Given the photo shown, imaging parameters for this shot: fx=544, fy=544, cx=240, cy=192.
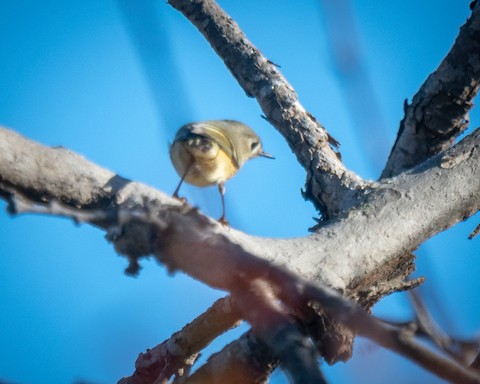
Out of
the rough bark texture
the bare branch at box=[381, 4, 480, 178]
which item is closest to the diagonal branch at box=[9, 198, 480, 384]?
the rough bark texture

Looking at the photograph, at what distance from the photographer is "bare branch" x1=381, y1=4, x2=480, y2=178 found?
2.06 m

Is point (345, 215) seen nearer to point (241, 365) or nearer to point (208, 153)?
point (241, 365)

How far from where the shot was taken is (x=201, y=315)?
1685 millimetres

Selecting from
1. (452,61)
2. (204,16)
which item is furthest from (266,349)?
(204,16)

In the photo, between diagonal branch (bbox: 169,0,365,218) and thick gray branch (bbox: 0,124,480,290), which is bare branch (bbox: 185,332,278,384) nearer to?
thick gray branch (bbox: 0,124,480,290)

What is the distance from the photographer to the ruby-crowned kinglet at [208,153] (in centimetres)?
218

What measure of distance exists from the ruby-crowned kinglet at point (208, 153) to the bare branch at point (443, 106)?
0.69 meters

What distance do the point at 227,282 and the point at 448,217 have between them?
1.06 m

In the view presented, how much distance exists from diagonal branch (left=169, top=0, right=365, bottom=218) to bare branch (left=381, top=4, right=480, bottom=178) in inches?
12.3

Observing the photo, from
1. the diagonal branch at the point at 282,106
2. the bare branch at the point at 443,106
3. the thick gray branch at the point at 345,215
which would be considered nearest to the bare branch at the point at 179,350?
the thick gray branch at the point at 345,215

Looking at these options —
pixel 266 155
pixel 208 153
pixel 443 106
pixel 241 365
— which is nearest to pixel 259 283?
pixel 241 365

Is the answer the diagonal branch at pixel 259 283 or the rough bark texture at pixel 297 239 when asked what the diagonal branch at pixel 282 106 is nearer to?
the rough bark texture at pixel 297 239

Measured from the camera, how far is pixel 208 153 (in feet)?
7.22

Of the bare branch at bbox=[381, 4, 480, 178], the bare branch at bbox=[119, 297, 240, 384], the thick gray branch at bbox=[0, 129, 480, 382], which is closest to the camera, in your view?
the thick gray branch at bbox=[0, 129, 480, 382]
